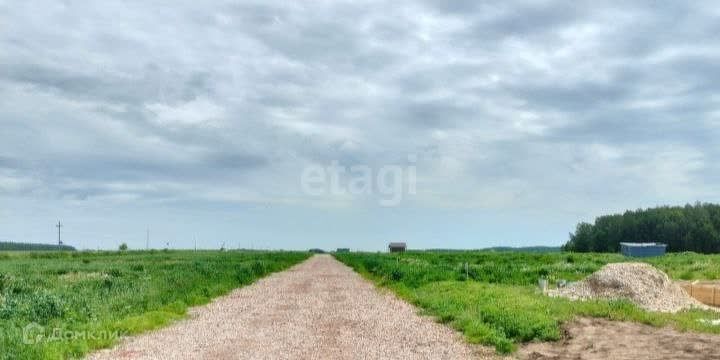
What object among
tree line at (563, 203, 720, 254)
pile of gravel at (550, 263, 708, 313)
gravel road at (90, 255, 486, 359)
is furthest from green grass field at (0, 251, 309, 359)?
tree line at (563, 203, 720, 254)

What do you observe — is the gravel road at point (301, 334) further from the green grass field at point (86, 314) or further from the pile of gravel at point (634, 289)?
the pile of gravel at point (634, 289)

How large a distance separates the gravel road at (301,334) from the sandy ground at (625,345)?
5.94ft

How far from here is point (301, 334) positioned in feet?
59.3

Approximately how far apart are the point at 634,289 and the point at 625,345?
33.9 feet

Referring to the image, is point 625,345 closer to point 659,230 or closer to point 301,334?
point 301,334

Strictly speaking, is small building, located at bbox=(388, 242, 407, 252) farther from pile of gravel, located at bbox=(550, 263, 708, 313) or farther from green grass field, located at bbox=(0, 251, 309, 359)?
pile of gravel, located at bbox=(550, 263, 708, 313)

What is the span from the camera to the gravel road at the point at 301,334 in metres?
15.2

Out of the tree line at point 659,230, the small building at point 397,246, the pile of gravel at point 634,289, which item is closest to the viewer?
the pile of gravel at point 634,289

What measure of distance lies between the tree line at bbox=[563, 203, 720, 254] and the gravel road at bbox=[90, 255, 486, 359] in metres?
124

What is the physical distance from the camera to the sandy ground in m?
14.5

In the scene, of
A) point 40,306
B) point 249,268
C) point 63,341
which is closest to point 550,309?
point 63,341

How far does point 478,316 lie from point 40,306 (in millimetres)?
13935

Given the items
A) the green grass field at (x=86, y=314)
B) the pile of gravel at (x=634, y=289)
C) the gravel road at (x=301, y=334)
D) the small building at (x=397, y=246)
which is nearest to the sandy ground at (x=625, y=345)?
the gravel road at (x=301, y=334)

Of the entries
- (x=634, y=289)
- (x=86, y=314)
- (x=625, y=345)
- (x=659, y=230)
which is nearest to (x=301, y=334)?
(x=86, y=314)
